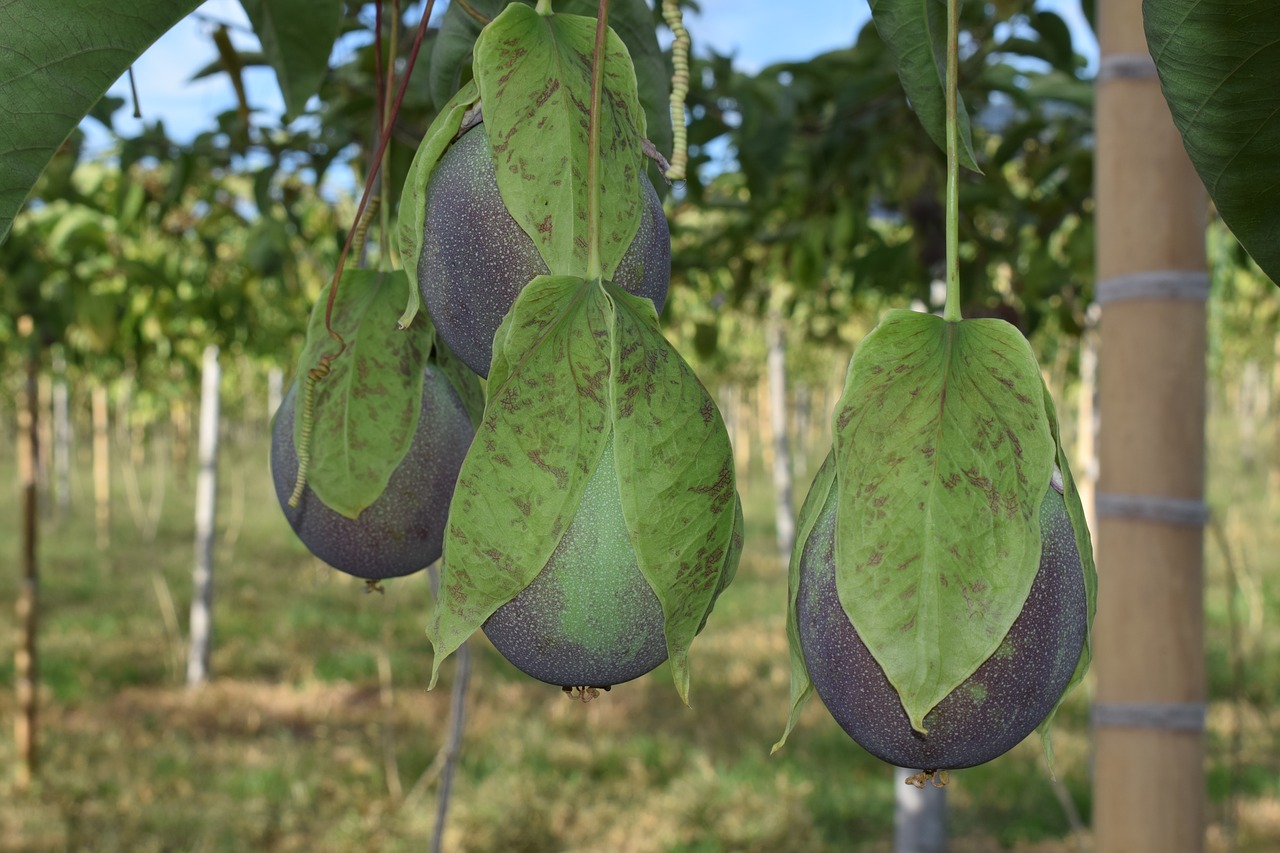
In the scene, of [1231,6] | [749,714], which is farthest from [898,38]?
[749,714]

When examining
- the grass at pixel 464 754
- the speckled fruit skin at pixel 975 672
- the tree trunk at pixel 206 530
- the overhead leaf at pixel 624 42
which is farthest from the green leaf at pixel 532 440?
the tree trunk at pixel 206 530

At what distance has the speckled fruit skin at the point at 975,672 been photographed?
15.8 inches

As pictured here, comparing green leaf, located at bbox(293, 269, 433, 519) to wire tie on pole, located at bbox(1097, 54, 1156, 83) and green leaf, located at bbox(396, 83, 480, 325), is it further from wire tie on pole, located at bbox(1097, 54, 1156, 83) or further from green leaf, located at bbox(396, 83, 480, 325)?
wire tie on pole, located at bbox(1097, 54, 1156, 83)

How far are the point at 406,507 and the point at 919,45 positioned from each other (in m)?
0.31

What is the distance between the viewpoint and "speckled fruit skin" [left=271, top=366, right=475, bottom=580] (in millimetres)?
518

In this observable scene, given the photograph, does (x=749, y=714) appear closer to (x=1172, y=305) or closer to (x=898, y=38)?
(x=1172, y=305)

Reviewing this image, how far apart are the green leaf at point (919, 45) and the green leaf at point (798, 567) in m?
0.15

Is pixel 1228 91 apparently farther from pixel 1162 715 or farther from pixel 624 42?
pixel 1162 715

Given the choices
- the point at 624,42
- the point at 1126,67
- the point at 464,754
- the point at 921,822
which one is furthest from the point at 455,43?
the point at 464,754

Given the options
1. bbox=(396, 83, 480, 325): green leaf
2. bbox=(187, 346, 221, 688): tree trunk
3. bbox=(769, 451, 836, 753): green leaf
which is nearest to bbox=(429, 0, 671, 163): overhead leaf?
bbox=(396, 83, 480, 325): green leaf

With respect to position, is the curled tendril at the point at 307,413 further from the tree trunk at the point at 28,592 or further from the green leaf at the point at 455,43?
the tree trunk at the point at 28,592

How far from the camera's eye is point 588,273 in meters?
0.38

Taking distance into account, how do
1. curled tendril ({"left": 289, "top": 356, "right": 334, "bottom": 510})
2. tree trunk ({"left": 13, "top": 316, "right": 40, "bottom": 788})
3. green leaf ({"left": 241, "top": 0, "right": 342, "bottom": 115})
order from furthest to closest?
1. tree trunk ({"left": 13, "top": 316, "right": 40, "bottom": 788})
2. green leaf ({"left": 241, "top": 0, "right": 342, "bottom": 115})
3. curled tendril ({"left": 289, "top": 356, "right": 334, "bottom": 510})

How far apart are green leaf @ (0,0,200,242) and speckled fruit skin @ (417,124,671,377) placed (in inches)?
6.1
